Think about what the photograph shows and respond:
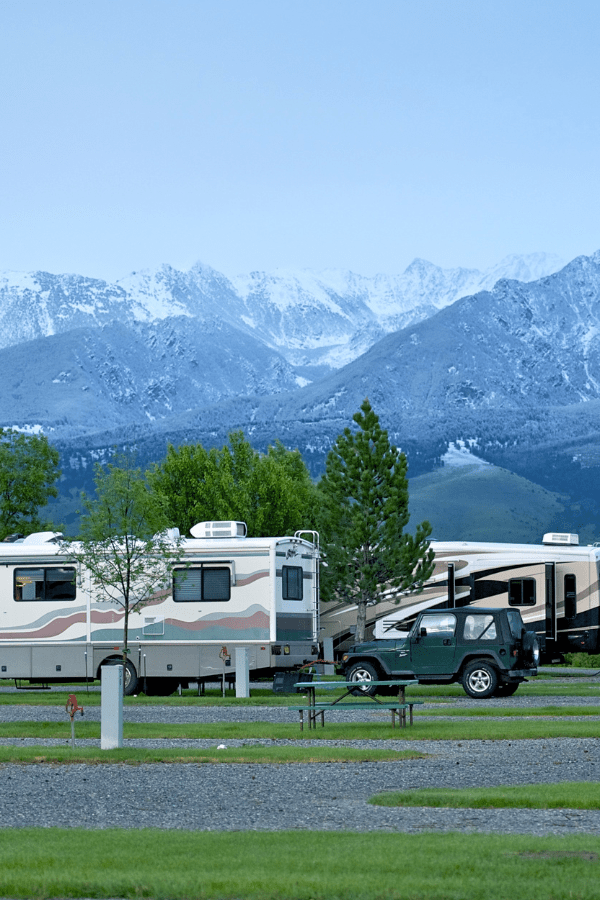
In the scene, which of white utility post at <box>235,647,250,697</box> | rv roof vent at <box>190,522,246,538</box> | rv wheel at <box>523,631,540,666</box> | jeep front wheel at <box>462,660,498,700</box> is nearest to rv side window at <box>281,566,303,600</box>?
rv roof vent at <box>190,522,246,538</box>

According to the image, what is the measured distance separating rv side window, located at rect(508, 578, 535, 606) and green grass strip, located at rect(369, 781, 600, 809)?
867 inches

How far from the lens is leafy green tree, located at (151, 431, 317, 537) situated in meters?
41.0

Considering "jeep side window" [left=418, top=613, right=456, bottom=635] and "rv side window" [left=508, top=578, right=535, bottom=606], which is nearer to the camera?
"jeep side window" [left=418, top=613, right=456, bottom=635]

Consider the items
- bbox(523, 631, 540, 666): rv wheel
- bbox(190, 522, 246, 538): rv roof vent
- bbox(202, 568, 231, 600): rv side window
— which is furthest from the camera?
bbox(190, 522, 246, 538): rv roof vent

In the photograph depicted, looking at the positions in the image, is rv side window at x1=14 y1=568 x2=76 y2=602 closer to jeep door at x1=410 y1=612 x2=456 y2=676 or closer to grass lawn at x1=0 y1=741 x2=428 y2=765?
jeep door at x1=410 y1=612 x2=456 y2=676

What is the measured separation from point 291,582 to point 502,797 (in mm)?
17337

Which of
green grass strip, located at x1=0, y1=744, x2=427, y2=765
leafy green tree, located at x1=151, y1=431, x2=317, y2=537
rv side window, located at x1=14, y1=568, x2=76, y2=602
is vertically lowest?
green grass strip, located at x1=0, y1=744, x2=427, y2=765

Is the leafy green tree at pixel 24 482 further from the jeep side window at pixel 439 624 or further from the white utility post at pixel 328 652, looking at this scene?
the jeep side window at pixel 439 624

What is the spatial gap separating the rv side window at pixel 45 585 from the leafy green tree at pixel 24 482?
14372mm

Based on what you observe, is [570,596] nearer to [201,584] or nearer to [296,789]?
[201,584]

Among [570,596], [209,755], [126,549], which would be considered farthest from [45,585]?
[209,755]

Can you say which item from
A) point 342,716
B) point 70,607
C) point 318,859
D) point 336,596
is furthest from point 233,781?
point 336,596

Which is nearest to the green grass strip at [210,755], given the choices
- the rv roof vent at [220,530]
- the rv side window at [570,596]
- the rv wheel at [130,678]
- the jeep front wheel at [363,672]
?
the jeep front wheel at [363,672]

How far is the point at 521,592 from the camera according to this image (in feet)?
113
